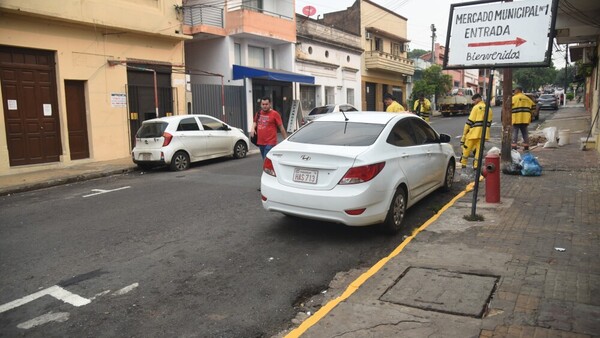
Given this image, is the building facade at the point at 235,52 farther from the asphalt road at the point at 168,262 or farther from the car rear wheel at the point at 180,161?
the asphalt road at the point at 168,262

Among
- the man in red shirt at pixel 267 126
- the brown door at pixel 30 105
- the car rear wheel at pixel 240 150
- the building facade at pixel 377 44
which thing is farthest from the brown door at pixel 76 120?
the building facade at pixel 377 44

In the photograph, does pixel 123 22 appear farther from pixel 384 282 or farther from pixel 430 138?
pixel 384 282

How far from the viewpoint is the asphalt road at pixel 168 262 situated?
153 inches

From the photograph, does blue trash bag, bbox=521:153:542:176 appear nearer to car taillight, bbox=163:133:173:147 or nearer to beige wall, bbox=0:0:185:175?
car taillight, bbox=163:133:173:147

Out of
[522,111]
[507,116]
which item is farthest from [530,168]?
[522,111]

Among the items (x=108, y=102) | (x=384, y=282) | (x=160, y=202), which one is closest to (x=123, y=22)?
(x=108, y=102)

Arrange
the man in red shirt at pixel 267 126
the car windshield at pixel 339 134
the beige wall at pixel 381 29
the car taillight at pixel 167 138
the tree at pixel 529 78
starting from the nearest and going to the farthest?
the car windshield at pixel 339 134, the man in red shirt at pixel 267 126, the car taillight at pixel 167 138, the beige wall at pixel 381 29, the tree at pixel 529 78

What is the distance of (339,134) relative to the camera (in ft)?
20.5

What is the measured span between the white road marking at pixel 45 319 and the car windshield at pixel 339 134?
3.47 m

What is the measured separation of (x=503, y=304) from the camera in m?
3.80

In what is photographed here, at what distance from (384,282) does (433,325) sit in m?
0.87

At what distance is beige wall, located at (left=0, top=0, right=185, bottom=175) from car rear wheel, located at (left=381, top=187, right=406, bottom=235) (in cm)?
1140

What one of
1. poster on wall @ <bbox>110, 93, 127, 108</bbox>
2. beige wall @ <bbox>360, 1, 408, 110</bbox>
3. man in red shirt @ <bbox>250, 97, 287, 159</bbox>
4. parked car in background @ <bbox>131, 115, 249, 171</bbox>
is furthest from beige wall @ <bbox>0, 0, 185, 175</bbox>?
beige wall @ <bbox>360, 1, 408, 110</bbox>

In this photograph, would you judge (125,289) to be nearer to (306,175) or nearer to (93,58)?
(306,175)
